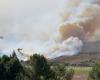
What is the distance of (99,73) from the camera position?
290 ft

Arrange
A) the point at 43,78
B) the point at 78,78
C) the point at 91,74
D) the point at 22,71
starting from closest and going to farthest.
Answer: the point at 43,78 < the point at 22,71 < the point at 91,74 < the point at 78,78

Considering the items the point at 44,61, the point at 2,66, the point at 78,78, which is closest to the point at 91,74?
the point at 44,61

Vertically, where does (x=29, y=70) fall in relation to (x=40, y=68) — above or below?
above

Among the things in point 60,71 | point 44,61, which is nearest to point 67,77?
point 60,71

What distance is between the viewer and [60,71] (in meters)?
91.7

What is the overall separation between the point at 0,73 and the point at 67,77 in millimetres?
14946

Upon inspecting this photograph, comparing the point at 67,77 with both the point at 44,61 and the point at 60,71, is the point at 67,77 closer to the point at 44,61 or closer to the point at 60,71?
the point at 60,71

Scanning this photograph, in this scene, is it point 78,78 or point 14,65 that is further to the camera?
point 78,78

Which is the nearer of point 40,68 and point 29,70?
point 40,68

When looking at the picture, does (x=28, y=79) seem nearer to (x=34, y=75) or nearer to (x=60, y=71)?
(x=34, y=75)

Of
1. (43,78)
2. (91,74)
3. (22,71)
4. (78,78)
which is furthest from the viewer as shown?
(78,78)

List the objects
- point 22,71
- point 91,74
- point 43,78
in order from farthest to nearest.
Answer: point 91,74
point 22,71
point 43,78

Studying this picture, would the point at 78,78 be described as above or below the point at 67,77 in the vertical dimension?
above

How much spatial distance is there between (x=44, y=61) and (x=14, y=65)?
6.75 m
